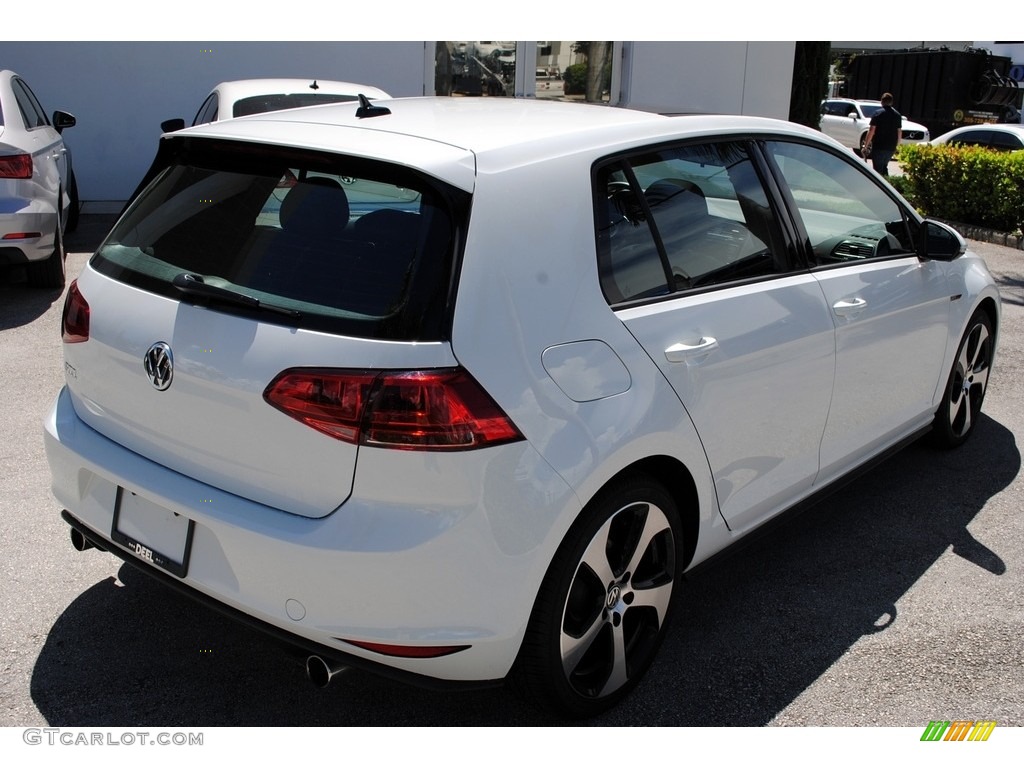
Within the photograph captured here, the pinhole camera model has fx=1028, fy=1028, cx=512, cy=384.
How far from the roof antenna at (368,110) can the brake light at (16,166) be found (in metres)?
4.93

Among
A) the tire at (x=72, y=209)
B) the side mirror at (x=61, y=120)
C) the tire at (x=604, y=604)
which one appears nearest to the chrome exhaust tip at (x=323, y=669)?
the tire at (x=604, y=604)

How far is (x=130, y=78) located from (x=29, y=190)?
528 cm

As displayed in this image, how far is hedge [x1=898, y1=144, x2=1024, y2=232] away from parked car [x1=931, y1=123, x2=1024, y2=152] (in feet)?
9.70

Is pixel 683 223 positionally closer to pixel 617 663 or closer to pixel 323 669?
pixel 617 663

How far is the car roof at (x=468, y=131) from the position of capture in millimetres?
2662

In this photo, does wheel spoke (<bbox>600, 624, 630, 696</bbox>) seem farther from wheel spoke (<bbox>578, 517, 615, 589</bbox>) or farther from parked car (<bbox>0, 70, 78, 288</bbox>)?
parked car (<bbox>0, 70, 78, 288</bbox>)

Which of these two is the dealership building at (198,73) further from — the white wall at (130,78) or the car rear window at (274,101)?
the car rear window at (274,101)

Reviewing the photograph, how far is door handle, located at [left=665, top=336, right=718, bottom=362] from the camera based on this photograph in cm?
297

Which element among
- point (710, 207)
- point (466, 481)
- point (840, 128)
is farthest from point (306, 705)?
point (840, 128)

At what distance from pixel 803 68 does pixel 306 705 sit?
51.2 ft

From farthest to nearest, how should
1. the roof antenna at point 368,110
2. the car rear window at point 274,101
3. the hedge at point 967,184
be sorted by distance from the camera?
the hedge at point 967,184
the car rear window at point 274,101
the roof antenna at point 368,110

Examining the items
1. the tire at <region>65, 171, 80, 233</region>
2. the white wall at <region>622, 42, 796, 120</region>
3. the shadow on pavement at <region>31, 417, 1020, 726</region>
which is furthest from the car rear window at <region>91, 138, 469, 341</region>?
the white wall at <region>622, 42, 796, 120</region>

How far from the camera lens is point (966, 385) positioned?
16.8ft

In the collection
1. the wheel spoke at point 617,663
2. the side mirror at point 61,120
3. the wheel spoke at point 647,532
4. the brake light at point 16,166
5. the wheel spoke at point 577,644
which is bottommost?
the wheel spoke at point 617,663
